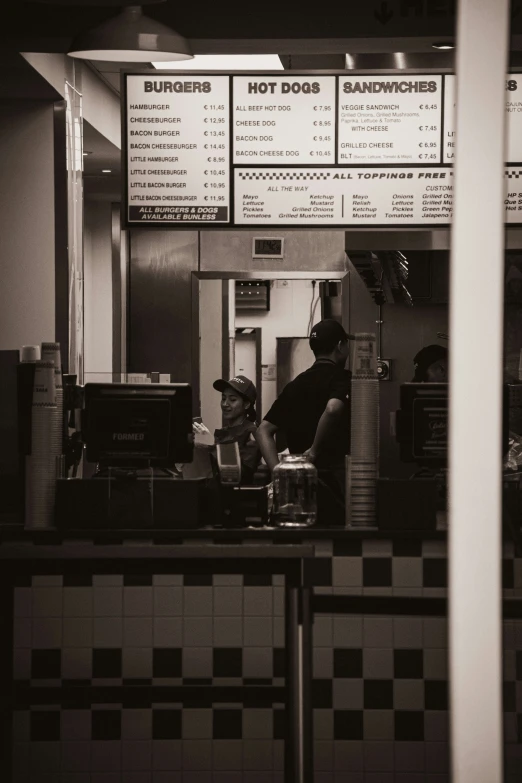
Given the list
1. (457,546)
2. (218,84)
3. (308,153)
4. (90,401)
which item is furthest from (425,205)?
(457,546)

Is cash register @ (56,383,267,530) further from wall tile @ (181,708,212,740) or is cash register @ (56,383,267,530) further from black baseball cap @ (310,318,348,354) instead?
black baseball cap @ (310,318,348,354)

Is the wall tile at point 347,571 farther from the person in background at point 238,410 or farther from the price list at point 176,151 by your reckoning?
the person in background at point 238,410

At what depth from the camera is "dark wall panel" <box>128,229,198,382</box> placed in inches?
278

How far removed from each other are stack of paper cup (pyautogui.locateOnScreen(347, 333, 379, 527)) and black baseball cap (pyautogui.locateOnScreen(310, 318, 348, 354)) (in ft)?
4.33

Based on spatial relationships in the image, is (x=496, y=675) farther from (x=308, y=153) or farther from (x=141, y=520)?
(x=308, y=153)

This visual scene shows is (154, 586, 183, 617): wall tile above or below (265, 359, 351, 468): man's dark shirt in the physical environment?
below

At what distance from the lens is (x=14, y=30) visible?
4.12 metres

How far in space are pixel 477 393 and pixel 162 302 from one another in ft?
21.2

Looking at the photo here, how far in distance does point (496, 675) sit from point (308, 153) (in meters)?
4.00

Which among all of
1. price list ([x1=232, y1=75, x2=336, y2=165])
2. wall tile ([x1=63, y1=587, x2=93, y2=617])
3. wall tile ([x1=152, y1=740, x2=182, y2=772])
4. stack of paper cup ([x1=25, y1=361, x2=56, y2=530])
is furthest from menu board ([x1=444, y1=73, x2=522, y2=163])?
wall tile ([x1=152, y1=740, x2=182, y2=772])

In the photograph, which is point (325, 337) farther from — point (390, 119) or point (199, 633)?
point (199, 633)

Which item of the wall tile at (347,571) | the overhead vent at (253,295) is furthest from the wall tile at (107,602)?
the overhead vent at (253,295)

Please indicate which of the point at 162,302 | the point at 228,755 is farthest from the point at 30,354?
the point at 162,302

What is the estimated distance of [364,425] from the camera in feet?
11.6
